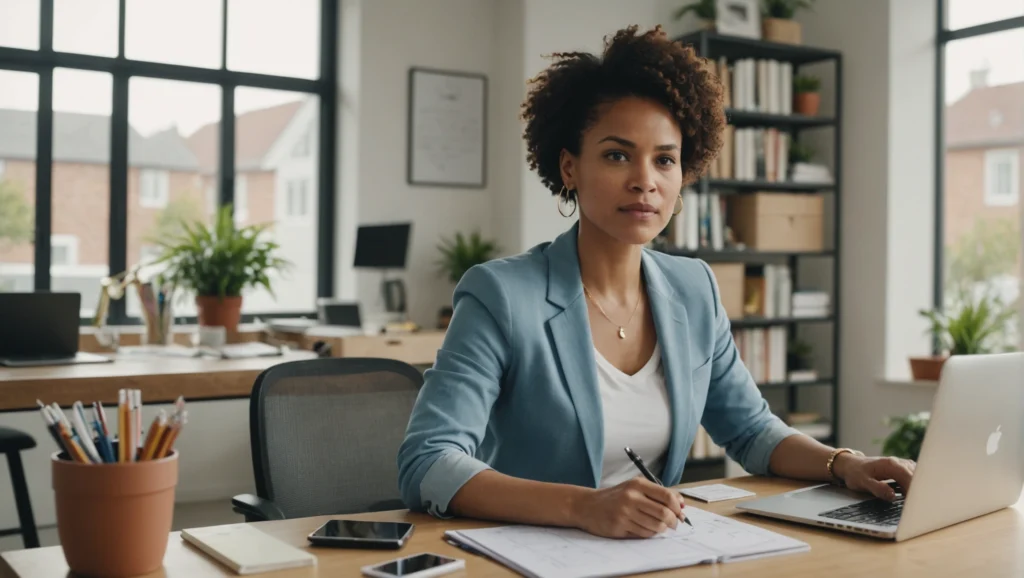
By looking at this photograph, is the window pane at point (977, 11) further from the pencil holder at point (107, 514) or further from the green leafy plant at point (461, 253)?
the pencil holder at point (107, 514)

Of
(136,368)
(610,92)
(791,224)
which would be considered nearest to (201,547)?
(610,92)

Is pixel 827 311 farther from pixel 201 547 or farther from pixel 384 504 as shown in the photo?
pixel 201 547

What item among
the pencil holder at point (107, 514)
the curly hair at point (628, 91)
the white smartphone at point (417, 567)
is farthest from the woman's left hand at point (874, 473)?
the pencil holder at point (107, 514)

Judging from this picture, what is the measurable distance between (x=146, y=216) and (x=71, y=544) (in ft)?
13.2

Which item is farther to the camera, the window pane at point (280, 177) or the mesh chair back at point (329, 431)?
the window pane at point (280, 177)

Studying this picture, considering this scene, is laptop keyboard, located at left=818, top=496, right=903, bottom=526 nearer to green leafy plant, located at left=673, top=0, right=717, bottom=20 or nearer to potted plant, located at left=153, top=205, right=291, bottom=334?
potted plant, located at left=153, top=205, right=291, bottom=334

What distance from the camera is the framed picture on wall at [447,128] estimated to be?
5.12 metres

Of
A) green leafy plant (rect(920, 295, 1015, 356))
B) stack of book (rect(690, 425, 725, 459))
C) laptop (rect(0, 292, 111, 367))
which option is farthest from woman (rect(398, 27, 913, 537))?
green leafy plant (rect(920, 295, 1015, 356))

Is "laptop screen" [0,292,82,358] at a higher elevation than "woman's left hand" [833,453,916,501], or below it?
higher

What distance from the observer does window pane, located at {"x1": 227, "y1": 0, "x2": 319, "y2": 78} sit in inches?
200

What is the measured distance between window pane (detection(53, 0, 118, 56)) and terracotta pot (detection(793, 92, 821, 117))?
3356mm

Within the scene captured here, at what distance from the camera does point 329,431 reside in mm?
2049

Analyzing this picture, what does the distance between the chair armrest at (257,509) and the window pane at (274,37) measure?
3.68 meters

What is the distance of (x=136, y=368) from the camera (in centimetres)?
338
